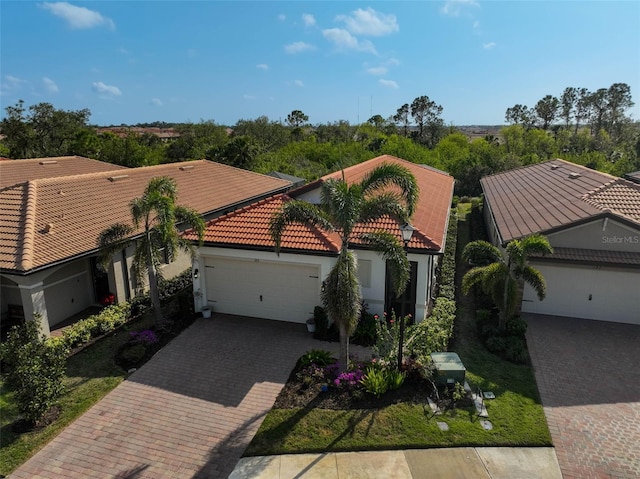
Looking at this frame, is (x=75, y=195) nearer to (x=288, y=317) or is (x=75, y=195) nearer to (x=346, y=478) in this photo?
(x=288, y=317)

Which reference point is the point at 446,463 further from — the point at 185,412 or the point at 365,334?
the point at 185,412

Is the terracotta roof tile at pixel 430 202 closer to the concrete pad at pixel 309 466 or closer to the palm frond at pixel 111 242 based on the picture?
the concrete pad at pixel 309 466

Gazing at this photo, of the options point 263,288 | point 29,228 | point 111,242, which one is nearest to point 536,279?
point 263,288

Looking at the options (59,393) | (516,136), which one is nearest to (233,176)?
(59,393)

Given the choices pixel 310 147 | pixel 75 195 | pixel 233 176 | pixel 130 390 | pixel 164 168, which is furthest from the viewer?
pixel 310 147

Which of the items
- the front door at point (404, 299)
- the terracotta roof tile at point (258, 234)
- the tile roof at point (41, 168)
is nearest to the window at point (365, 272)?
the front door at point (404, 299)

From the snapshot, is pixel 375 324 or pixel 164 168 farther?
pixel 164 168

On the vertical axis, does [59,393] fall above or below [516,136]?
below
